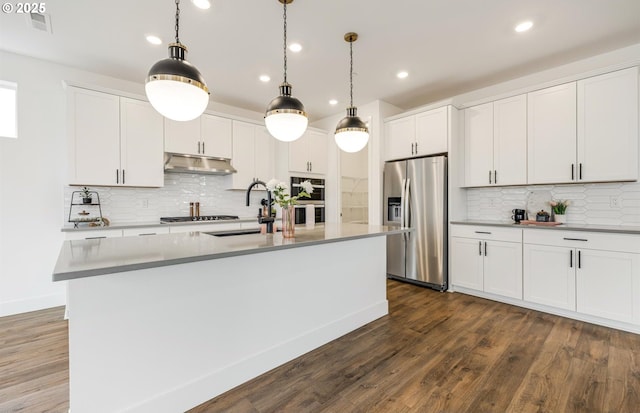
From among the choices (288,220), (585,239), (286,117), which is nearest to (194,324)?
(288,220)

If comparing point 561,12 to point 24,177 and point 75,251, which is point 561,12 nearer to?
point 75,251

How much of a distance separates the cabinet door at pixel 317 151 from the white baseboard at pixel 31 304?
12.6 ft

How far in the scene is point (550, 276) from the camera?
3068 mm

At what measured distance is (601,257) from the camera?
276 centimetres

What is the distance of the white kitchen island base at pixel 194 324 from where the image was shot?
55.4 inches

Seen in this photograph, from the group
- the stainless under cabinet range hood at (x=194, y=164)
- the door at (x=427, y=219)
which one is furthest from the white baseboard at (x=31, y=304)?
the door at (x=427, y=219)

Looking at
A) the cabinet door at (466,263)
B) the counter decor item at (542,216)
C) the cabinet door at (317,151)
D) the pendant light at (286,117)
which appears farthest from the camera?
the cabinet door at (317,151)

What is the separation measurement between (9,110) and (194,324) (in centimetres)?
358

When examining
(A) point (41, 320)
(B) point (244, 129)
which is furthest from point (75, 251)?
(B) point (244, 129)

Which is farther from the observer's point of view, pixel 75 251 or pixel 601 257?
pixel 601 257

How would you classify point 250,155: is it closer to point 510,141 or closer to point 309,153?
point 309,153

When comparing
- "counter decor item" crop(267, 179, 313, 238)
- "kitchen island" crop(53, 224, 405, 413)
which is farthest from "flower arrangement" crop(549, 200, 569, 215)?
"counter decor item" crop(267, 179, 313, 238)

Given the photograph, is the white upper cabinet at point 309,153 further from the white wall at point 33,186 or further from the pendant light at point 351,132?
the white wall at point 33,186

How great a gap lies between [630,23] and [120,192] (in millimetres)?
5763
